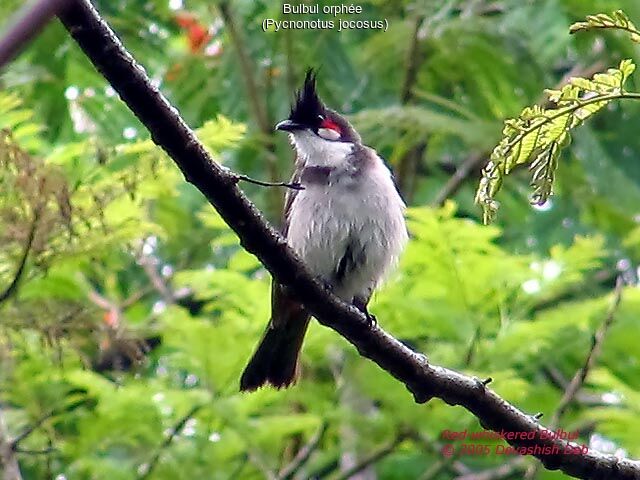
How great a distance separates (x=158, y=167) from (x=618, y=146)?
3685mm

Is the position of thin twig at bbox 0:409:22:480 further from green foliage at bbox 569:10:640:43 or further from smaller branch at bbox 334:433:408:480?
green foliage at bbox 569:10:640:43

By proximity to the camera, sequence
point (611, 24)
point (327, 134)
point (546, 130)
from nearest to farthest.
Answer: point (611, 24), point (546, 130), point (327, 134)

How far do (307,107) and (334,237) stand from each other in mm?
699

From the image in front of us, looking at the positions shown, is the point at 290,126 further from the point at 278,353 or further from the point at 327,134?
the point at 278,353

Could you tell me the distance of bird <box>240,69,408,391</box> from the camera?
13.8 feet

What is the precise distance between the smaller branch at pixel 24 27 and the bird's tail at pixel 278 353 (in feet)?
10.8

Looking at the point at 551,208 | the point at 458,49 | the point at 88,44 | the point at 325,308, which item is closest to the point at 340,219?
the point at 325,308

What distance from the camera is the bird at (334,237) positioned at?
4.22 m

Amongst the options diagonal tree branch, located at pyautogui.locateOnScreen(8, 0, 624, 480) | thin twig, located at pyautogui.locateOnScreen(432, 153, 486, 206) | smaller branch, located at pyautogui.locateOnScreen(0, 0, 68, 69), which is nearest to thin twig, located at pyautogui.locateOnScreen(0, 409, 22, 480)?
diagonal tree branch, located at pyautogui.locateOnScreen(8, 0, 624, 480)

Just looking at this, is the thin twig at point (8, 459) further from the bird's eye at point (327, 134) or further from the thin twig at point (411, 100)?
the thin twig at point (411, 100)

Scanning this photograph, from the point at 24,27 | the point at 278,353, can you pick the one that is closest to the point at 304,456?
the point at 278,353

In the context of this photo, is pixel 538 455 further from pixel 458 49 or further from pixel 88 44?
pixel 458 49

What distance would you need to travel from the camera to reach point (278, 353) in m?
4.25

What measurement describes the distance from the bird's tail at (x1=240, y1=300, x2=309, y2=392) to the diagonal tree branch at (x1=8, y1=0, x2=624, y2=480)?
48.1 inches
